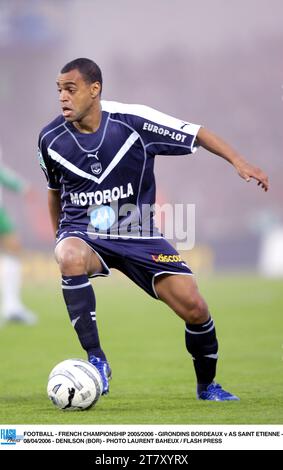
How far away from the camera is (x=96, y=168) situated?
6.45 m

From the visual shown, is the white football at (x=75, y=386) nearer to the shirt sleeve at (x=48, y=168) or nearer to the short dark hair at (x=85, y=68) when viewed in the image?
the shirt sleeve at (x=48, y=168)

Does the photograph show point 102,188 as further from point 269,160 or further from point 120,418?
point 269,160

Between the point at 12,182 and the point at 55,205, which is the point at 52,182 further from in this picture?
the point at 12,182

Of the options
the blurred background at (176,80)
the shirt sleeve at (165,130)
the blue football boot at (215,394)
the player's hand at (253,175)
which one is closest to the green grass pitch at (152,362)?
the blue football boot at (215,394)

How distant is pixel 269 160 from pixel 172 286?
27642 mm

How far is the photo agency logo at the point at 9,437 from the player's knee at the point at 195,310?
1554 millimetres

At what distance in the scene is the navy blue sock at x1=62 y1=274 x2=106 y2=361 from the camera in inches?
244

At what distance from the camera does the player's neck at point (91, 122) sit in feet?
21.2

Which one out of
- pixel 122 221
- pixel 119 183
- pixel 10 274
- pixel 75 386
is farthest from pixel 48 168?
pixel 10 274

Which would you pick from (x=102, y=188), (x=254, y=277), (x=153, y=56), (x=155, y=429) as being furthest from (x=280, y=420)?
(x=153, y=56)

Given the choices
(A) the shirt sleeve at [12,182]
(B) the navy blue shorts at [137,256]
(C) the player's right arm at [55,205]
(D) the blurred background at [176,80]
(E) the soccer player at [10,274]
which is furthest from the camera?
(D) the blurred background at [176,80]

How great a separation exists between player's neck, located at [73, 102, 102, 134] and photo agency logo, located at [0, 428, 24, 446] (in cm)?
207

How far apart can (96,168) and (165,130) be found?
0.50 meters

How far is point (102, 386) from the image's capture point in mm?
5988
